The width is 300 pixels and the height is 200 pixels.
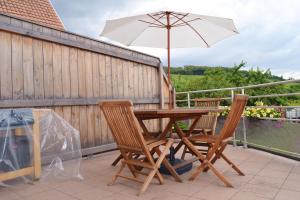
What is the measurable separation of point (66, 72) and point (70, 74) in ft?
0.25

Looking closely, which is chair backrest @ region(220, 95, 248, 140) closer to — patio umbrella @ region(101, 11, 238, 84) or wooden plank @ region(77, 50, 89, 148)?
patio umbrella @ region(101, 11, 238, 84)

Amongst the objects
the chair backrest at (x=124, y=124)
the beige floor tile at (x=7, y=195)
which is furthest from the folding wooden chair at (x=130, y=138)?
the beige floor tile at (x=7, y=195)

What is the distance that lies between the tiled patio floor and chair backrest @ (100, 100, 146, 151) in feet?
1.54

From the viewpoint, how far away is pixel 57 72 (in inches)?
156

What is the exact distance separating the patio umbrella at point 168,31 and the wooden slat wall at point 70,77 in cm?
69

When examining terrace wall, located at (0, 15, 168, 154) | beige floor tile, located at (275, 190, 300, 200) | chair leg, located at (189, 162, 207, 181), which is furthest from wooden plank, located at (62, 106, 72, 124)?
beige floor tile, located at (275, 190, 300, 200)

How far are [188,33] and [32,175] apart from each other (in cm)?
302

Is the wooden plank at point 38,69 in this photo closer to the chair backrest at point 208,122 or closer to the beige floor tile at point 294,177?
the chair backrest at point 208,122

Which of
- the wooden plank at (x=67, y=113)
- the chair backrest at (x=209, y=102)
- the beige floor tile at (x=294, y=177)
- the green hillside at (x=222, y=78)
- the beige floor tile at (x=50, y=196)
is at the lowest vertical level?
the beige floor tile at (x=50, y=196)

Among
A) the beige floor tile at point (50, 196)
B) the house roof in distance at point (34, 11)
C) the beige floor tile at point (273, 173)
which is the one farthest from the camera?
the house roof in distance at point (34, 11)

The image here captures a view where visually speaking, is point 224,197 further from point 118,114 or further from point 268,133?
point 268,133

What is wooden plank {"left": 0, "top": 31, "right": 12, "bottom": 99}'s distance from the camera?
333 centimetres

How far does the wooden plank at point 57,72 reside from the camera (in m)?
3.92

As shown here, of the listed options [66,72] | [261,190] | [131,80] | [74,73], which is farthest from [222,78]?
[261,190]
